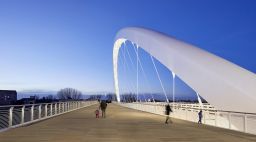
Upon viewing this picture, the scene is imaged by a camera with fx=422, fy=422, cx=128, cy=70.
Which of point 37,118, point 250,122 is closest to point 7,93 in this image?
point 37,118

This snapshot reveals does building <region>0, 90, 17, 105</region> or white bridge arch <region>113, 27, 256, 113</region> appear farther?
building <region>0, 90, 17, 105</region>

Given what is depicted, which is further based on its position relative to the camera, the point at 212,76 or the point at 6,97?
the point at 6,97

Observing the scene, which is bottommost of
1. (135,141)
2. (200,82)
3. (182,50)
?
(135,141)

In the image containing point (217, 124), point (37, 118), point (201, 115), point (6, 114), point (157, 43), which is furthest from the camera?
point (157, 43)

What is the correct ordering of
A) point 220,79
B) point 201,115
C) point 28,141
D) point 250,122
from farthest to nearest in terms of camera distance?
point 201,115
point 220,79
point 250,122
point 28,141

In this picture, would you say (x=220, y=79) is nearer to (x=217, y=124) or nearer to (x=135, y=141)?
(x=217, y=124)

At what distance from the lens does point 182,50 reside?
62.4 feet

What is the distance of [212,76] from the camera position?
Answer: 52.5ft

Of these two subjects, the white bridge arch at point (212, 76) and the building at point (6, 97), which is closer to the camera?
the white bridge arch at point (212, 76)

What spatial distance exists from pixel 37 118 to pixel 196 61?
26.5ft

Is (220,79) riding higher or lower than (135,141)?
higher

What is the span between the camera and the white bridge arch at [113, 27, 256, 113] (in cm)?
1461

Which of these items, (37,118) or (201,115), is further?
(37,118)

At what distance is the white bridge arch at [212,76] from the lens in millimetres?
14609
